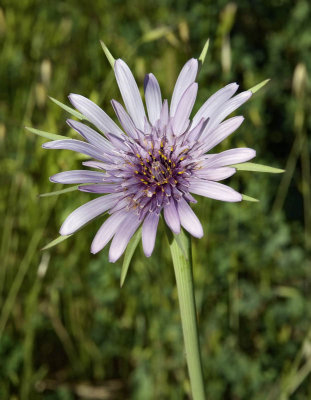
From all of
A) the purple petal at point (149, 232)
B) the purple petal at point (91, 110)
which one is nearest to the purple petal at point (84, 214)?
the purple petal at point (149, 232)

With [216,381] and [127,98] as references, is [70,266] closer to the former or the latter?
[216,381]

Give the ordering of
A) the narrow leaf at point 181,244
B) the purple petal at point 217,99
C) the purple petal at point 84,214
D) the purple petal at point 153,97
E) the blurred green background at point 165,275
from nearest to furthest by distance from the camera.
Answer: the narrow leaf at point 181,244
the purple petal at point 84,214
the purple petal at point 217,99
the purple petal at point 153,97
the blurred green background at point 165,275

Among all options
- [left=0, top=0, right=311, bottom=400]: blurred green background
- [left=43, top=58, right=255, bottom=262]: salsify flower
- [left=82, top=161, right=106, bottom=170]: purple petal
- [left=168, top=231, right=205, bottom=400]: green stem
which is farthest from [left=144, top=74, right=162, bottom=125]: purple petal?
[left=0, top=0, right=311, bottom=400]: blurred green background

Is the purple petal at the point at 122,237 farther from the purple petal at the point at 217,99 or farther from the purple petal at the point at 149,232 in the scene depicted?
the purple petal at the point at 217,99

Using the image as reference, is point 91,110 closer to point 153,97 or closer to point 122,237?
point 153,97

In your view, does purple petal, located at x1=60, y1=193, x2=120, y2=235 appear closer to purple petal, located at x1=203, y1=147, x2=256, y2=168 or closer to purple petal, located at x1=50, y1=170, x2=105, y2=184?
purple petal, located at x1=50, y1=170, x2=105, y2=184

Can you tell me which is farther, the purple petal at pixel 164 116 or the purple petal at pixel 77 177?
the purple petal at pixel 164 116

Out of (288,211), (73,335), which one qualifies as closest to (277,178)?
(288,211)

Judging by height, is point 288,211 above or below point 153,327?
above
